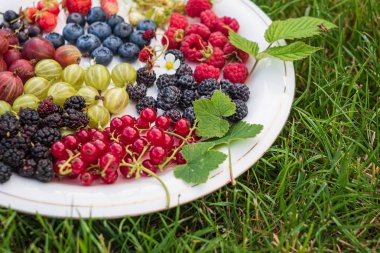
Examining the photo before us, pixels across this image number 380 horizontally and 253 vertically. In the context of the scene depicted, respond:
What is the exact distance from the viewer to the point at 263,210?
1.60 meters

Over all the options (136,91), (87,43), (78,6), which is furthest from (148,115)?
(78,6)

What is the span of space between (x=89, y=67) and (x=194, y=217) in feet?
2.14

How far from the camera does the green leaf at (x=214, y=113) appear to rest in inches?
64.0

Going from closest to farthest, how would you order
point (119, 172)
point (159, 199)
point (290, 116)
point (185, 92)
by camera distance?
point (159, 199)
point (119, 172)
point (185, 92)
point (290, 116)

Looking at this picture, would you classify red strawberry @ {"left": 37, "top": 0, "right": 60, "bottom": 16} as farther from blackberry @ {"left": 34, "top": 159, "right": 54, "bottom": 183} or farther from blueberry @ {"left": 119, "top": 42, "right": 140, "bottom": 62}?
blackberry @ {"left": 34, "top": 159, "right": 54, "bottom": 183}

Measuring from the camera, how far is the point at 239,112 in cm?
171

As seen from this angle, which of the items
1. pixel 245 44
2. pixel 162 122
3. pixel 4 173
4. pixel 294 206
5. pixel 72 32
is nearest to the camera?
pixel 4 173

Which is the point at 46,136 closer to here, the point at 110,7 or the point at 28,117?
the point at 28,117

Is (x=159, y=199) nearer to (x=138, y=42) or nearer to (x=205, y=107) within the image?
(x=205, y=107)

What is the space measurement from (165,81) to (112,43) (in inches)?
12.2

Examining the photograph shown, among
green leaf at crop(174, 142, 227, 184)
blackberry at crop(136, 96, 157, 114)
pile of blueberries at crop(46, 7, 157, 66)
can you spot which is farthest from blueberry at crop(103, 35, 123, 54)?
green leaf at crop(174, 142, 227, 184)

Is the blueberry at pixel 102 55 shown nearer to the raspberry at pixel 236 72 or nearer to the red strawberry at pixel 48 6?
the red strawberry at pixel 48 6

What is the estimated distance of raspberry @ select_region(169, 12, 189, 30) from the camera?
6.65 feet

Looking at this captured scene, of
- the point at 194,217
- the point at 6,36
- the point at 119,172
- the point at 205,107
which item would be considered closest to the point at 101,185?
the point at 119,172
